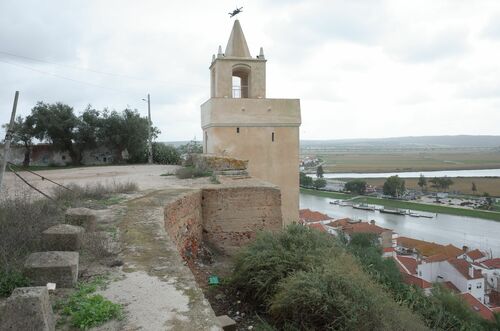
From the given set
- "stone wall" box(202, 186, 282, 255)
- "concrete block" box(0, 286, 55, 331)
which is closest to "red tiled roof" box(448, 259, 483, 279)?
"stone wall" box(202, 186, 282, 255)

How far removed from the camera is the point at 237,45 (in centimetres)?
1388

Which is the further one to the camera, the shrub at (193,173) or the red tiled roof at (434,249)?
the red tiled roof at (434,249)

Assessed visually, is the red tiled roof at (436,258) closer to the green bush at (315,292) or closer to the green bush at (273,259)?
the green bush at (273,259)

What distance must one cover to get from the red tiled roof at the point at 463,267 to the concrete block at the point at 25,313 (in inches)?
926

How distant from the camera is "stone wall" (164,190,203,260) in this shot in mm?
6465

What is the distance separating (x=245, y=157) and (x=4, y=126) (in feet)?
44.2

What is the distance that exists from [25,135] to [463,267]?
2387 cm

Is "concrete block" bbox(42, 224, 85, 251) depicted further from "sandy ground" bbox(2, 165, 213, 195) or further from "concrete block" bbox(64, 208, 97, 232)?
"sandy ground" bbox(2, 165, 213, 195)

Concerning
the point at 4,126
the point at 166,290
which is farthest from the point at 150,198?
the point at 4,126

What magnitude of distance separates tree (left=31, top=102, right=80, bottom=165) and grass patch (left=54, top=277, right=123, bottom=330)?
58.9ft

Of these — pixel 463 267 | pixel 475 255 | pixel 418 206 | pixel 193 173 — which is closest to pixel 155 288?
pixel 193 173

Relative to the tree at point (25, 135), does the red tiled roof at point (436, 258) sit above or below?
below

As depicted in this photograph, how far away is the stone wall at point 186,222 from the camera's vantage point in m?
6.46

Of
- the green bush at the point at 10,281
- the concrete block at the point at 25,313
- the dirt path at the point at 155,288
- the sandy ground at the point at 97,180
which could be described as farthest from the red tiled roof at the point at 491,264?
the concrete block at the point at 25,313
